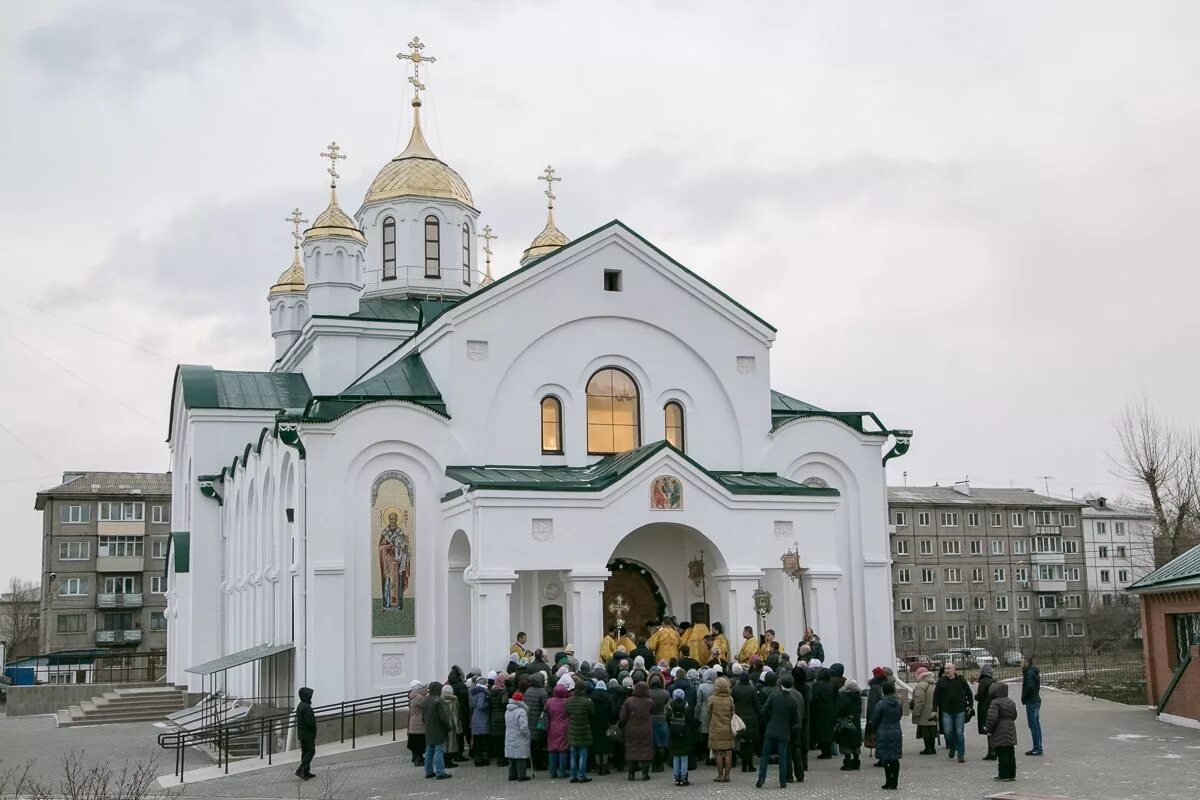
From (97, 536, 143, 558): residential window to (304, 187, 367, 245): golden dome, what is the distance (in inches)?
1324

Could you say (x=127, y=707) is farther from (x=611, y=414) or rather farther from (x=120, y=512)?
(x=120, y=512)

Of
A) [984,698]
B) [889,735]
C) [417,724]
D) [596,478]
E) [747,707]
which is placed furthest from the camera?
[596,478]

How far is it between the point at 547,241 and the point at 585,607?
69.4 feet

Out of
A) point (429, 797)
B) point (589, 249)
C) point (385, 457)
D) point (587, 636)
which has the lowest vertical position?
point (429, 797)

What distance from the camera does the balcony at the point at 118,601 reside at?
6281 centimetres

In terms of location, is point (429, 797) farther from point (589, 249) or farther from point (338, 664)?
point (589, 249)

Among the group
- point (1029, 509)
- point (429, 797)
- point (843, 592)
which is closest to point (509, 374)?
point (843, 592)

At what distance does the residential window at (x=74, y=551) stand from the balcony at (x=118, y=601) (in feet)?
6.89

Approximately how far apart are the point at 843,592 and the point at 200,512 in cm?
1624

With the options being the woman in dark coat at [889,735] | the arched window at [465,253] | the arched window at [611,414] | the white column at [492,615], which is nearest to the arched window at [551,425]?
the arched window at [611,414]

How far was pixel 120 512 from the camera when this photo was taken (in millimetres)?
63750

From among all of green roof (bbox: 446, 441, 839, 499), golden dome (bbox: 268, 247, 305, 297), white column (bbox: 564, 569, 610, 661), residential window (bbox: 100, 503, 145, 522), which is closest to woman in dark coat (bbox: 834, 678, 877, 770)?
white column (bbox: 564, 569, 610, 661)

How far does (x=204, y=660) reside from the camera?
32281 mm

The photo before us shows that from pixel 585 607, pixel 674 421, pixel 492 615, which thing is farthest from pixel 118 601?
pixel 585 607
